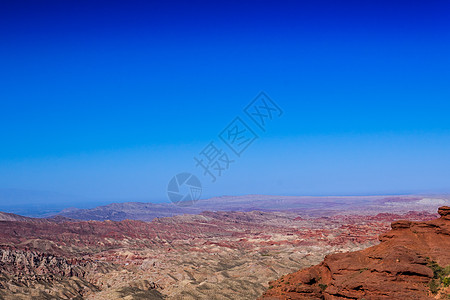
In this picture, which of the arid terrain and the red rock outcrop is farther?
the arid terrain

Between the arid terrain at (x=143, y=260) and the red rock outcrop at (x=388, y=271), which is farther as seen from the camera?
the arid terrain at (x=143, y=260)

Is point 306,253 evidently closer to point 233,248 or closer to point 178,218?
point 233,248

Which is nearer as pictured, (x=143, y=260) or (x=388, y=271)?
(x=388, y=271)

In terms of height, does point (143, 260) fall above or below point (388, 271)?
below

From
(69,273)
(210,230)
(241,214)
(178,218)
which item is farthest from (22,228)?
(241,214)

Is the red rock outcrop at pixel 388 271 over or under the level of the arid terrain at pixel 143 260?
over
